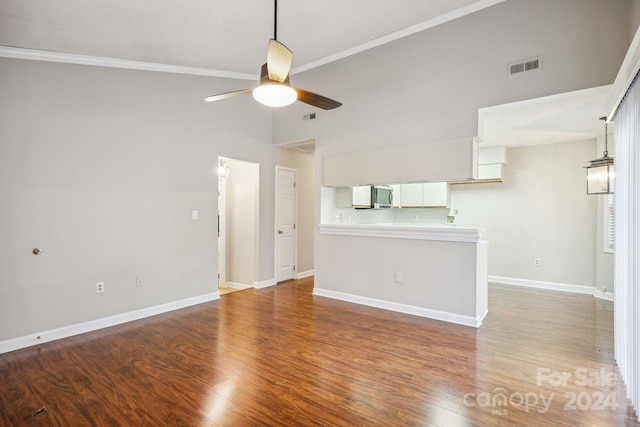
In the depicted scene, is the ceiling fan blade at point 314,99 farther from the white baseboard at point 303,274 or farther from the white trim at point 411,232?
the white baseboard at point 303,274

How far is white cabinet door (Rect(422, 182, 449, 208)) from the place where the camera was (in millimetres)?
6141

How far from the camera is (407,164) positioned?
4316mm

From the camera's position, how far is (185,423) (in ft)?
6.73

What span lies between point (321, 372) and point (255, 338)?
102 cm

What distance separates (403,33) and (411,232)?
2.67 metres

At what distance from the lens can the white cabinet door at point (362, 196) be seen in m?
5.25

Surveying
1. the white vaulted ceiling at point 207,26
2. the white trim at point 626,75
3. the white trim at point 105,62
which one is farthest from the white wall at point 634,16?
the white trim at point 105,62

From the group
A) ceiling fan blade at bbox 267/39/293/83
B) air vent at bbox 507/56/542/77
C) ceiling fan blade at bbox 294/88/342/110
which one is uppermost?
air vent at bbox 507/56/542/77

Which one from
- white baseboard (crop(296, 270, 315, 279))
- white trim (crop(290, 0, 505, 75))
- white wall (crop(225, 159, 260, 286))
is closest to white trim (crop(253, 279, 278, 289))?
white wall (crop(225, 159, 260, 286))

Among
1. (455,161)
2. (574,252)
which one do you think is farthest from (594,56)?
(574,252)

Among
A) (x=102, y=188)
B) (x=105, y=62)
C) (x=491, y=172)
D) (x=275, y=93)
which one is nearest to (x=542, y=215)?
(x=491, y=172)

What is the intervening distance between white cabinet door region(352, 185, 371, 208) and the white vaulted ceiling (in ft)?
6.82

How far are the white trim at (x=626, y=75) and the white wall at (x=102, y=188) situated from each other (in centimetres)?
457

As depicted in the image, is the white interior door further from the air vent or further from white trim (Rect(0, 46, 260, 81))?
the air vent
